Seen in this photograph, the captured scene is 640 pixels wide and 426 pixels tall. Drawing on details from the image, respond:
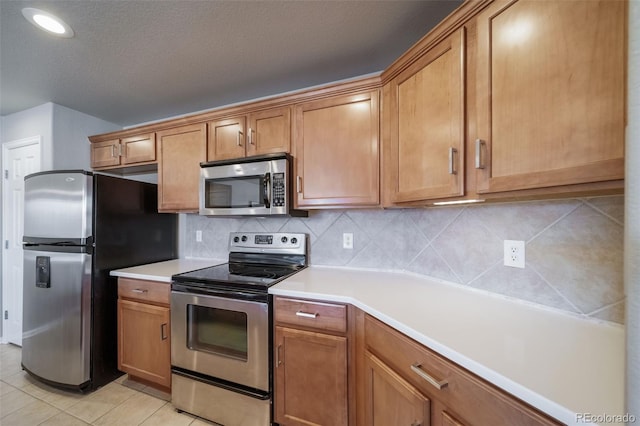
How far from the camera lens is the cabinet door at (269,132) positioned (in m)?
1.77

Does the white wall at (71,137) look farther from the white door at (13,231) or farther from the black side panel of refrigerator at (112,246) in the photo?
the black side panel of refrigerator at (112,246)

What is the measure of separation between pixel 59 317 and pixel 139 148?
4.83 ft

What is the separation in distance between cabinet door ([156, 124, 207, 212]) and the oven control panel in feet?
1.47

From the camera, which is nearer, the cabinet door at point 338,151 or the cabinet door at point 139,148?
the cabinet door at point 338,151

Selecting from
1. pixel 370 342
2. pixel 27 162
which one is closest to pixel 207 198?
pixel 370 342

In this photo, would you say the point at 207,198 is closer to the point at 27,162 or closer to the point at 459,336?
the point at 459,336

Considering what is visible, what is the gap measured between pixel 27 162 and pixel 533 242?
4.13 meters

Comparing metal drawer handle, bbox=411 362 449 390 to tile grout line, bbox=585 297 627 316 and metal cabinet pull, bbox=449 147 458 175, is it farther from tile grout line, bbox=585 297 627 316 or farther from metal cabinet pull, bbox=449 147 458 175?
metal cabinet pull, bbox=449 147 458 175

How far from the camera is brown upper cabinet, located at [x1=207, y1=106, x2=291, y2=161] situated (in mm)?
1781

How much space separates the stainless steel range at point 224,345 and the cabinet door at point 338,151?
65 centimetres

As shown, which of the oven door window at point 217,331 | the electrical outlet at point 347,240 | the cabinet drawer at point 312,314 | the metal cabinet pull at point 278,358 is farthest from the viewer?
the electrical outlet at point 347,240

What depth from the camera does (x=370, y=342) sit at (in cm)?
116

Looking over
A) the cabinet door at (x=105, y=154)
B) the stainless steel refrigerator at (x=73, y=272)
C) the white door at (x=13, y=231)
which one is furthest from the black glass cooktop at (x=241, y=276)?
the white door at (x=13, y=231)

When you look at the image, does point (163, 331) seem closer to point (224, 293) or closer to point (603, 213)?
point (224, 293)
